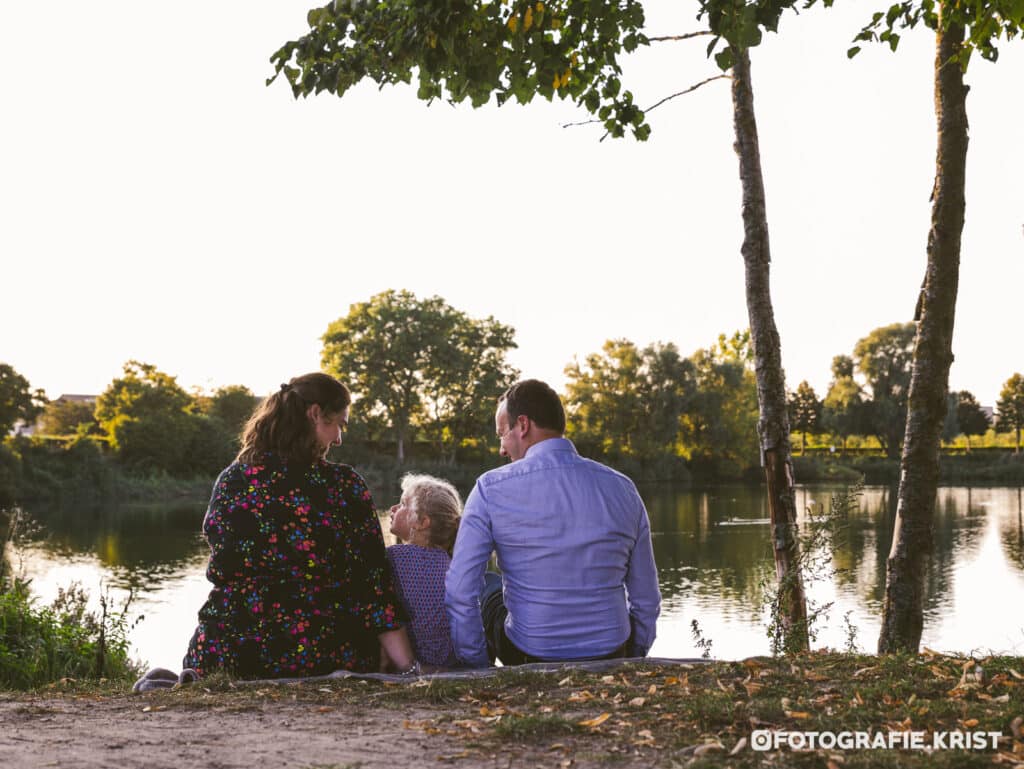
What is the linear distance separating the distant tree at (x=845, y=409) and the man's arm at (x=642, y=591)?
57190 mm

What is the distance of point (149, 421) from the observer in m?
43.9

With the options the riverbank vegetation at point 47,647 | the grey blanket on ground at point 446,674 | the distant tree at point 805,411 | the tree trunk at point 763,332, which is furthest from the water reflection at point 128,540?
the distant tree at point 805,411

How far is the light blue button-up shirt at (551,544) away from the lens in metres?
3.70

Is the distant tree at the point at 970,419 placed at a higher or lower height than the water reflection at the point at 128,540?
higher

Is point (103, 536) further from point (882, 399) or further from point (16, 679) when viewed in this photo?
point (882, 399)

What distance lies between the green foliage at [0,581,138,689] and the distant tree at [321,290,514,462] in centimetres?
4080

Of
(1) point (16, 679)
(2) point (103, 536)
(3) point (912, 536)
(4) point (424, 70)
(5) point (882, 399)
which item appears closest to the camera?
(4) point (424, 70)

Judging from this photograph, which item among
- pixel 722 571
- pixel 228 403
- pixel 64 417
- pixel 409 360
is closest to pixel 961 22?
pixel 722 571

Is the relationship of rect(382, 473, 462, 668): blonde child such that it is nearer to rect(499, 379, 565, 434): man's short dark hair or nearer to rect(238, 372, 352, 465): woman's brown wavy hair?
rect(238, 372, 352, 465): woman's brown wavy hair

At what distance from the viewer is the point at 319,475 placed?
3861mm

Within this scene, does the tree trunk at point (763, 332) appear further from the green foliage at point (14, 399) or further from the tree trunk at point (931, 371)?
the green foliage at point (14, 399)

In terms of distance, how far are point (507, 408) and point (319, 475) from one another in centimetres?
75

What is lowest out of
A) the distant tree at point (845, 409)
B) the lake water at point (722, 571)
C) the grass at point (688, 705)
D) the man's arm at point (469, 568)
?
the lake water at point (722, 571)

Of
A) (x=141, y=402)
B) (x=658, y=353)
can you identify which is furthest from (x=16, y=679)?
(x=658, y=353)
